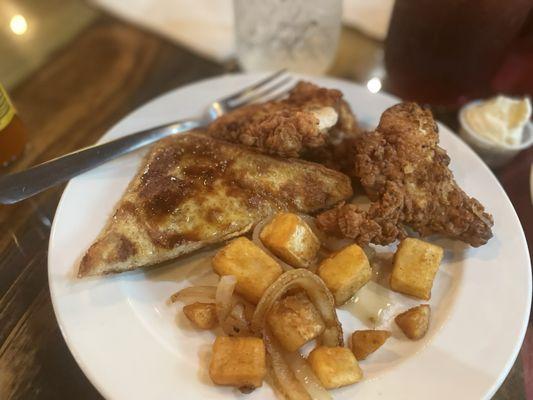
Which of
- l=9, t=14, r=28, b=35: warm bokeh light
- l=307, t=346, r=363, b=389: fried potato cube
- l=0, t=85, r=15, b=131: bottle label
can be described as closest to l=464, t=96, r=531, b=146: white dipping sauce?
l=307, t=346, r=363, b=389: fried potato cube

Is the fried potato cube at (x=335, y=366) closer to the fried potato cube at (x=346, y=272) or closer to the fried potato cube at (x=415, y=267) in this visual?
the fried potato cube at (x=346, y=272)

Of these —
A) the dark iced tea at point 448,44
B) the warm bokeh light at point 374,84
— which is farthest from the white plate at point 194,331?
the warm bokeh light at point 374,84

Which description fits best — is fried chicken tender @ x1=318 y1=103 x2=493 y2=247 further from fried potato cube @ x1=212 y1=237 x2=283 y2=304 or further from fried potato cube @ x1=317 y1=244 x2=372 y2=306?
fried potato cube @ x1=212 y1=237 x2=283 y2=304

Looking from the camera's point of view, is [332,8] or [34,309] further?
[332,8]

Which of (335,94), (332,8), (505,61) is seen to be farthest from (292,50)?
(505,61)

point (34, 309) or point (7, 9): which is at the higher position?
point (7, 9)

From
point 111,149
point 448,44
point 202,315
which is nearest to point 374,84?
point 448,44

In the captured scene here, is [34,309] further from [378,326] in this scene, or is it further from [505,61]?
[505,61]

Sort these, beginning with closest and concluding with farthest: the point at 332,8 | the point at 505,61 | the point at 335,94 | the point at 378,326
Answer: the point at 378,326 < the point at 335,94 < the point at 332,8 < the point at 505,61
